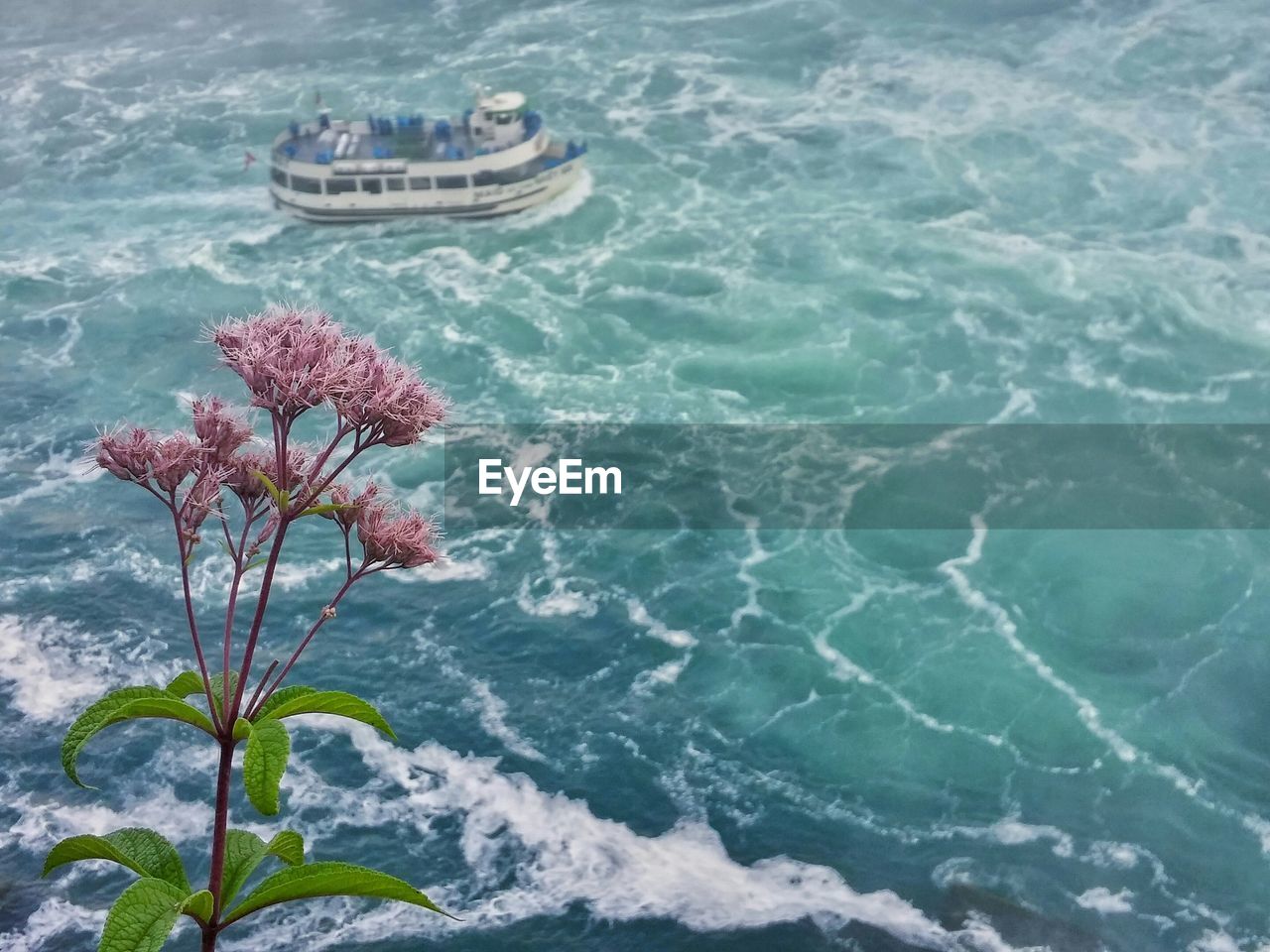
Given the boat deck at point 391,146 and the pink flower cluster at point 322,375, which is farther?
the boat deck at point 391,146

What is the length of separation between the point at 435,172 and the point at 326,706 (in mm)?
82875

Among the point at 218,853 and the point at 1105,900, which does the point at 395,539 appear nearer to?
the point at 218,853

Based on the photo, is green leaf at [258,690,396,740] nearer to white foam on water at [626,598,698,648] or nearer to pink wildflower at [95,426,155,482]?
pink wildflower at [95,426,155,482]

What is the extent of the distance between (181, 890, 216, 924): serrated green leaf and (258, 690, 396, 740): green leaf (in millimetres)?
1646

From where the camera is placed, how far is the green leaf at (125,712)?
1312 cm

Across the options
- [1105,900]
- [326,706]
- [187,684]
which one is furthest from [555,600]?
[326,706]

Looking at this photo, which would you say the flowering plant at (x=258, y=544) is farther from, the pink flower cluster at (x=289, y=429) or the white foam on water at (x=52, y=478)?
the white foam on water at (x=52, y=478)

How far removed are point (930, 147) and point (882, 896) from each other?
60026 mm

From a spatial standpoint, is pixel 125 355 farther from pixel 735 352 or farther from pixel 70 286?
pixel 735 352

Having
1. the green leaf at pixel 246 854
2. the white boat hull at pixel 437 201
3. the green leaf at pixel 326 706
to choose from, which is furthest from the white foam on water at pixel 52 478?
the green leaf at pixel 326 706

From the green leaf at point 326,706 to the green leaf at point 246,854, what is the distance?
47.5 inches

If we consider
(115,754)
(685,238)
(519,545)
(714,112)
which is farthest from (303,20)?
(115,754)

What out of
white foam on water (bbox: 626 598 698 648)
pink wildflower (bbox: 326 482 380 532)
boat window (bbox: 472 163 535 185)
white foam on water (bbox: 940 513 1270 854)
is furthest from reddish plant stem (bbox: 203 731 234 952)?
boat window (bbox: 472 163 535 185)

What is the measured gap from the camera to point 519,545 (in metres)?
67.4
